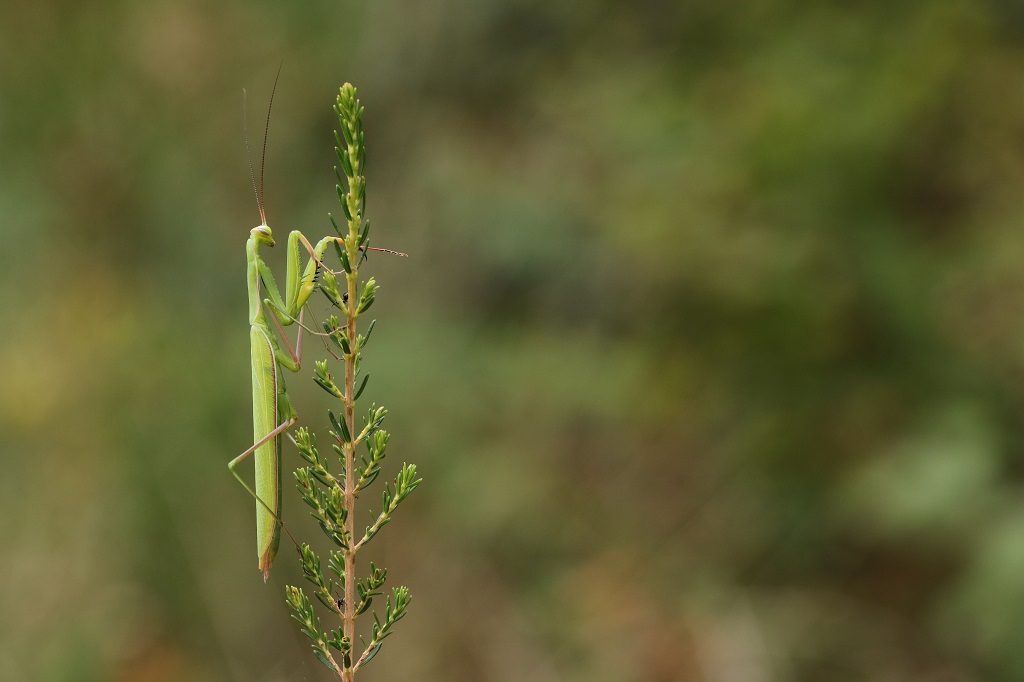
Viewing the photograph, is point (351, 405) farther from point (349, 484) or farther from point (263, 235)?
point (263, 235)

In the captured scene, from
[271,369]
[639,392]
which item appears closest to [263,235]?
[271,369]

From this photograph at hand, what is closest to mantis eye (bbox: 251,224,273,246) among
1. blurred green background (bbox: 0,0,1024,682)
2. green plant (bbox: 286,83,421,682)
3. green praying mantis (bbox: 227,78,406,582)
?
green praying mantis (bbox: 227,78,406,582)

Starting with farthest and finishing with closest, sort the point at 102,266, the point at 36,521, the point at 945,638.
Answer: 1. the point at 102,266
2. the point at 36,521
3. the point at 945,638

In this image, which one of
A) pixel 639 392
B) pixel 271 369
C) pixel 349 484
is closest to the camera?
pixel 349 484

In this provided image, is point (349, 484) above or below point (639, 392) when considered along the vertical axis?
below

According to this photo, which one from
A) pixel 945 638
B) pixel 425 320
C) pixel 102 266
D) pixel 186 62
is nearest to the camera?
pixel 945 638

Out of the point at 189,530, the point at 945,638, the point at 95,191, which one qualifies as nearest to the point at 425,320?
the point at 189,530

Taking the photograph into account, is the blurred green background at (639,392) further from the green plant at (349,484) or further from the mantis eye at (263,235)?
the green plant at (349,484)

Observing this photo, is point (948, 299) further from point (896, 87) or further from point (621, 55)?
point (621, 55)
